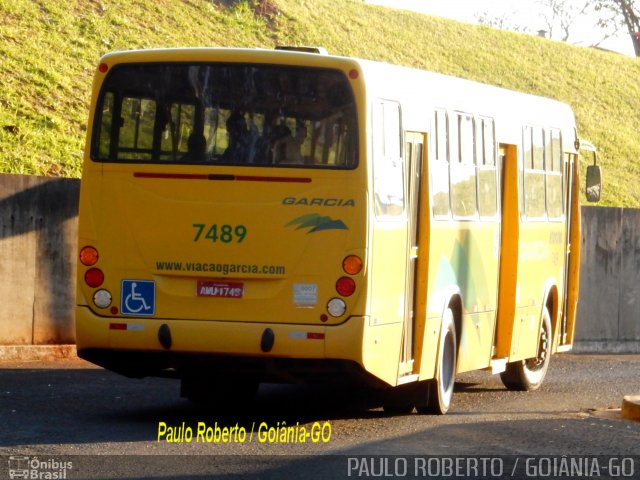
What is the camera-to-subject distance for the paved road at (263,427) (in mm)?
9969

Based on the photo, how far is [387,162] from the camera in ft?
39.4

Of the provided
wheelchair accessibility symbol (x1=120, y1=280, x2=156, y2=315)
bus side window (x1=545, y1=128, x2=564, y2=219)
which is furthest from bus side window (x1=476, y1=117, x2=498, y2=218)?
wheelchair accessibility symbol (x1=120, y1=280, x2=156, y2=315)

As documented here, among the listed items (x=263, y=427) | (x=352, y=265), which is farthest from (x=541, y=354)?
(x=352, y=265)

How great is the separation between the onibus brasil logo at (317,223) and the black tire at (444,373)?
7.54 ft

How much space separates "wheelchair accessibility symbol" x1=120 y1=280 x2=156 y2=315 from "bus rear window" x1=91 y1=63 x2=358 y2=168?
39.3 inches

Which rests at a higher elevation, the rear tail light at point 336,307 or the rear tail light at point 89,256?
the rear tail light at point 89,256

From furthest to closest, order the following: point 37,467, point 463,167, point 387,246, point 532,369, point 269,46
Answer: point 269,46, point 532,369, point 463,167, point 387,246, point 37,467

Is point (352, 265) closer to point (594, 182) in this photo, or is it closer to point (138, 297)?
point (138, 297)

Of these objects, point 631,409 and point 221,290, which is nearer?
point 221,290

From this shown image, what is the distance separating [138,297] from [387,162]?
226 cm

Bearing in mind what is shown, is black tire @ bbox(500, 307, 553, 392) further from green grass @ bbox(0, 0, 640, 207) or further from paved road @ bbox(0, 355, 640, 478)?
green grass @ bbox(0, 0, 640, 207)

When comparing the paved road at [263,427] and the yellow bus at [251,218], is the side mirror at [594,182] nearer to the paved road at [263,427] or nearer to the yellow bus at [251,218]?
the paved road at [263,427]

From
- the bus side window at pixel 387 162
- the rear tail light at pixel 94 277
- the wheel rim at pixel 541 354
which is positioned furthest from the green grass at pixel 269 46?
the bus side window at pixel 387 162

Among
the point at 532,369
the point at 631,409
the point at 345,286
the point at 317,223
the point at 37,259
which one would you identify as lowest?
the point at 532,369
